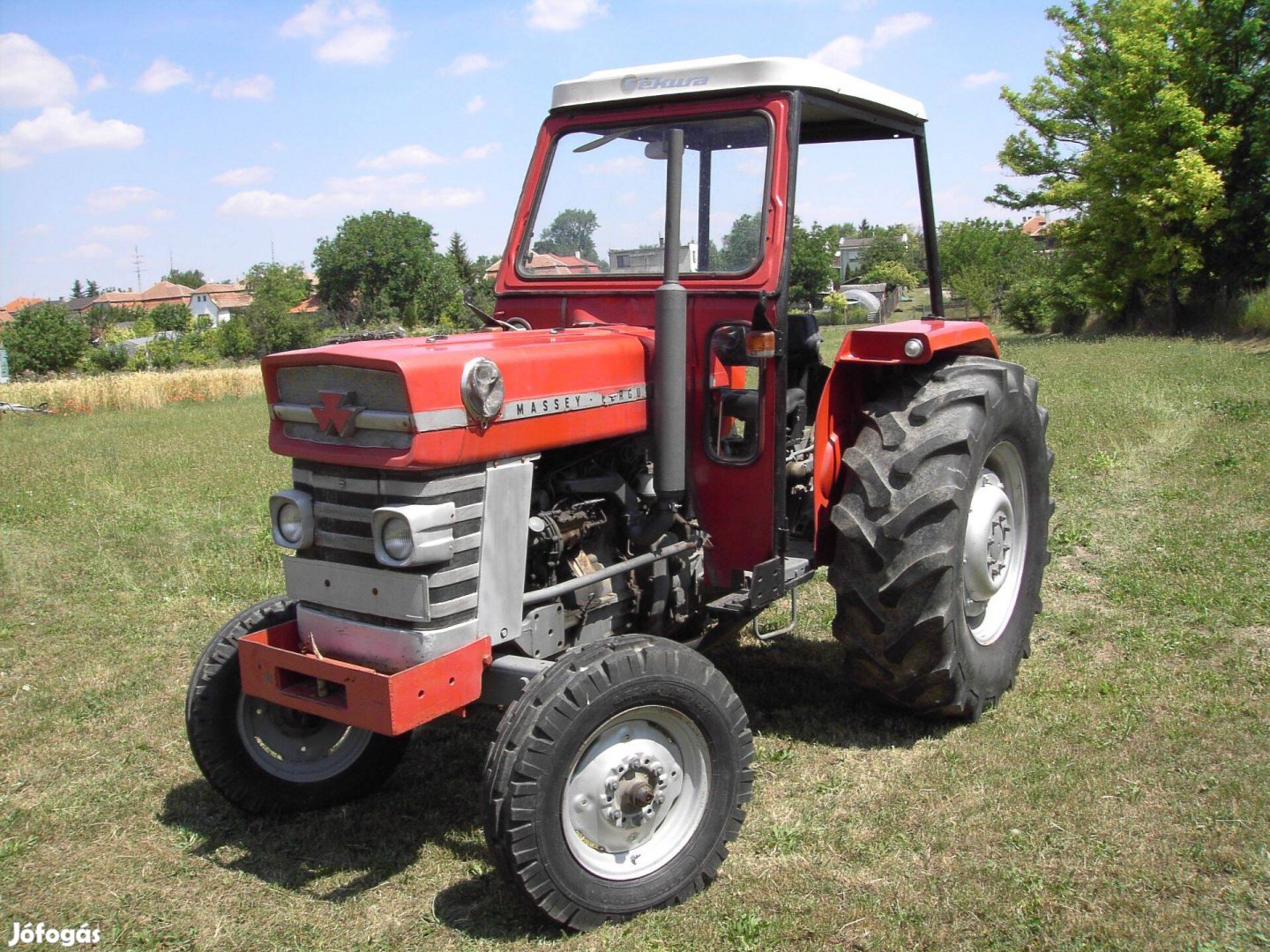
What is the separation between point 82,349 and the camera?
59.4m

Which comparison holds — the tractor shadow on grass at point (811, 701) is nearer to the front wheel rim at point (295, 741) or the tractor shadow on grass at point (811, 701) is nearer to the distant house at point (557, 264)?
the front wheel rim at point (295, 741)

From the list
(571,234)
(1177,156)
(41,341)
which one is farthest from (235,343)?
(571,234)

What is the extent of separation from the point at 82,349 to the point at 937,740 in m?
64.2

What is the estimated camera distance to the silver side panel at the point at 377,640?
3.35 meters

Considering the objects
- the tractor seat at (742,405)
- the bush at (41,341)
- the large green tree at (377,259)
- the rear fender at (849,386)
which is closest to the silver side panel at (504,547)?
the tractor seat at (742,405)

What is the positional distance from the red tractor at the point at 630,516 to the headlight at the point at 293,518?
0.01 metres

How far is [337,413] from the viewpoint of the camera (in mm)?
3387

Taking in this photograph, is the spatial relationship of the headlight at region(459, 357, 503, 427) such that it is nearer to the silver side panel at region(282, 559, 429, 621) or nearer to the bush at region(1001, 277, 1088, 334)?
the silver side panel at region(282, 559, 429, 621)

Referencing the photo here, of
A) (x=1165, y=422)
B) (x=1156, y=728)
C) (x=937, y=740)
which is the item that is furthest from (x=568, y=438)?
(x=1165, y=422)

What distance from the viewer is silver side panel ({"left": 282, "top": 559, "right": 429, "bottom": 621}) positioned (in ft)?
10.9

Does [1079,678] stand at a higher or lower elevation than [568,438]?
lower

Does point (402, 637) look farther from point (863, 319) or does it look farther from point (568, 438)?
point (863, 319)

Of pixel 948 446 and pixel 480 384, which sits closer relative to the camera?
pixel 480 384

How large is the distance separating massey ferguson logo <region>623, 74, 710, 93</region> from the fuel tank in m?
1.14
